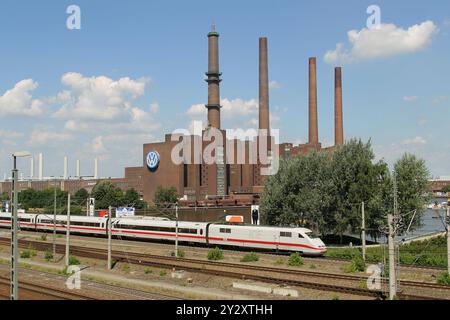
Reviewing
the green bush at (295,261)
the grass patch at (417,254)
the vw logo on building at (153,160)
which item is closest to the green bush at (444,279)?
the grass patch at (417,254)

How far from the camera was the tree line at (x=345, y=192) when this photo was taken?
55625 millimetres

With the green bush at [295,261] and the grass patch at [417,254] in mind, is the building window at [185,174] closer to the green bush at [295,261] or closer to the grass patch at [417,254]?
the grass patch at [417,254]

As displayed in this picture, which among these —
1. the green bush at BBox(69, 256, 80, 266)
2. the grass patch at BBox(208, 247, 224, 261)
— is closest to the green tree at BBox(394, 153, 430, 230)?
the grass patch at BBox(208, 247, 224, 261)

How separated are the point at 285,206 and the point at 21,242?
3154 centimetres

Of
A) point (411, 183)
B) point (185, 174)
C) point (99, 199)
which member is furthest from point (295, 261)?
point (99, 199)

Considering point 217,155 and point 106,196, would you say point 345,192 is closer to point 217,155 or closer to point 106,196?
point 217,155

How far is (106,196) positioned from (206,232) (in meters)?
86.6

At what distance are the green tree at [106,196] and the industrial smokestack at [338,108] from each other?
5968 centimetres

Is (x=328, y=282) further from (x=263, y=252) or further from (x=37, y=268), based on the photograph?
(x=37, y=268)
